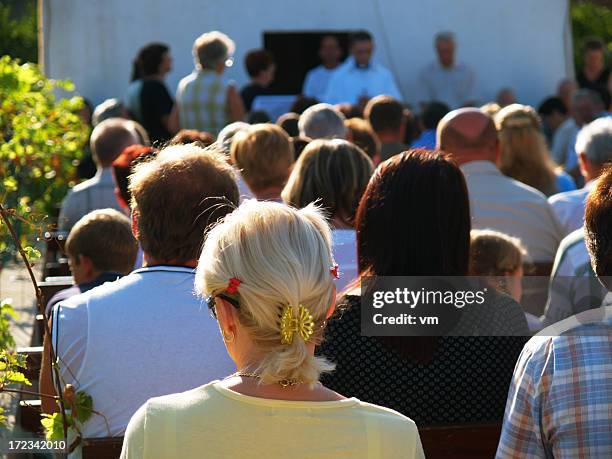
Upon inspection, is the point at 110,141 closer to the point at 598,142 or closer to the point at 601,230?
the point at 598,142

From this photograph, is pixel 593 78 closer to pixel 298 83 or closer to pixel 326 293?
pixel 298 83

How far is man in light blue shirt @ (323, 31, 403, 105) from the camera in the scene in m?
12.7

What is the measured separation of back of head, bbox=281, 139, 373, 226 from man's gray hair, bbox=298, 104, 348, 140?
1.87 metres

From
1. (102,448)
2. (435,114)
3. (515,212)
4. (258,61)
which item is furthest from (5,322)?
(258,61)

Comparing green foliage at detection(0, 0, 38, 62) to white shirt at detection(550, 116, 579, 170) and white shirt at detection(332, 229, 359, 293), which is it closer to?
white shirt at detection(550, 116, 579, 170)

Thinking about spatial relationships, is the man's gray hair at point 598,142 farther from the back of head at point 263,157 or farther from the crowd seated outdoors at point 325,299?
the back of head at point 263,157

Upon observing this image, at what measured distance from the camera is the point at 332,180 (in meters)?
4.99

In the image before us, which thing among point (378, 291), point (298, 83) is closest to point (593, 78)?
point (298, 83)

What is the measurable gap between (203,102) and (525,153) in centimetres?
392

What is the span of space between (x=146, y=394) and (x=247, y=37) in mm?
10895

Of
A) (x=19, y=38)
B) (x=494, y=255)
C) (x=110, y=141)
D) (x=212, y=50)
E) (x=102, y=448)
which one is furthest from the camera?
(x=19, y=38)

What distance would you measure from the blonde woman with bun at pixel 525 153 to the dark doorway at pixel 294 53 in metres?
7.29

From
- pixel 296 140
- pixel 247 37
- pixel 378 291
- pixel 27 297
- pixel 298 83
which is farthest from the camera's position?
pixel 298 83

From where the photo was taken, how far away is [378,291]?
355 cm
